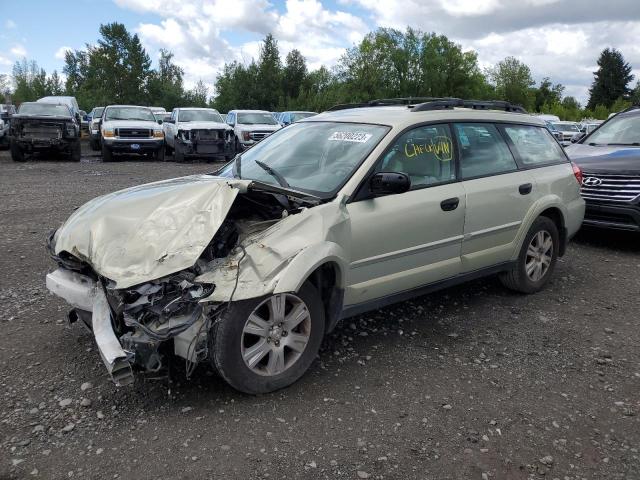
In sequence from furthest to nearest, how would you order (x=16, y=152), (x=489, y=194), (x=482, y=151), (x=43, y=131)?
1. (x=16, y=152)
2. (x=43, y=131)
3. (x=482, y=151)
4. (x=489, y=194)

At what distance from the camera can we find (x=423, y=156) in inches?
166

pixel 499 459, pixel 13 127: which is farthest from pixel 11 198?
pixel 499 459

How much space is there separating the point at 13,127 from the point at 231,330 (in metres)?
16.9

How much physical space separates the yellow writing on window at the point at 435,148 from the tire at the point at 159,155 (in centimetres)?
1558

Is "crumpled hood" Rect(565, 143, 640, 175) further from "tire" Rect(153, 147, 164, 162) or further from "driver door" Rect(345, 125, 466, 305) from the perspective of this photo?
"tire" Rect(153, 147, 164, 162)

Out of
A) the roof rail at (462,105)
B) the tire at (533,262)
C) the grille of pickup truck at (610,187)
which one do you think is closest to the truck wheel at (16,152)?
the roof rail at (462,105)

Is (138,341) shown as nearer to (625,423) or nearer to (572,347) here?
(625,423)

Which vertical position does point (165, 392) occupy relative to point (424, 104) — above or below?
below

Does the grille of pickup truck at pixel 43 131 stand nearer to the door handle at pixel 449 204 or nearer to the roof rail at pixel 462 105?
the roof rail at pixel 462 105

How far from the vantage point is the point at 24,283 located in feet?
17.1

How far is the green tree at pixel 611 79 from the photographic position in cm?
7506

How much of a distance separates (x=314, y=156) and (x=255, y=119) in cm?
1725

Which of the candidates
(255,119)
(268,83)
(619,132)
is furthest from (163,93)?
(619,132)

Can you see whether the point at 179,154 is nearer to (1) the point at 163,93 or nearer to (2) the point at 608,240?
(2) the point at 608,240
